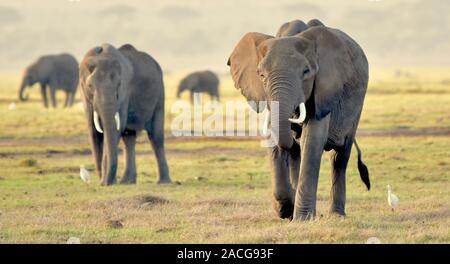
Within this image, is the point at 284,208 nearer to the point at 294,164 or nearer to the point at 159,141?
the point at 294,164

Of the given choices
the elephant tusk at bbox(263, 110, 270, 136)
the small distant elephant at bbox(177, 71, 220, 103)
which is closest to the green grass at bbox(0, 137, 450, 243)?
the elephant tusk at bbox(263, 110, 270, 136)

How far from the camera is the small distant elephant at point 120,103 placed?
67.3ft

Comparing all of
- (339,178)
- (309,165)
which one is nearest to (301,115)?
(309,165)

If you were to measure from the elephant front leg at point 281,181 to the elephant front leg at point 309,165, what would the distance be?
0.40 m

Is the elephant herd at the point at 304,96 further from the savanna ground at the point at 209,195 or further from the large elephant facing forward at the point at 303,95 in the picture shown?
the savanna ground at the point at 209,195

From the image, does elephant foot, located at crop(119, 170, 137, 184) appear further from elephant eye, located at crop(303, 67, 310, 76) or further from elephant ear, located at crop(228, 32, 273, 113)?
elephant eye, located at crop(303, 67, 310, 76)

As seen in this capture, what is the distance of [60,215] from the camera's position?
1592 cm

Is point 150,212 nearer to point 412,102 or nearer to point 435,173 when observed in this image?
point 435,173

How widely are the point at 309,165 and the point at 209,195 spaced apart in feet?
17.4

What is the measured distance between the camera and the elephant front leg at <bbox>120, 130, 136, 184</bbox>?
21.4m

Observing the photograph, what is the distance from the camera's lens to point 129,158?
71.3 ft

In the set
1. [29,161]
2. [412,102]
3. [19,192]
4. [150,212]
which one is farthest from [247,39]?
[412,102]

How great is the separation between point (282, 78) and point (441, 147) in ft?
47.9

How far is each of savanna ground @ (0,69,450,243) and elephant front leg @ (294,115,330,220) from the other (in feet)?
0.86
